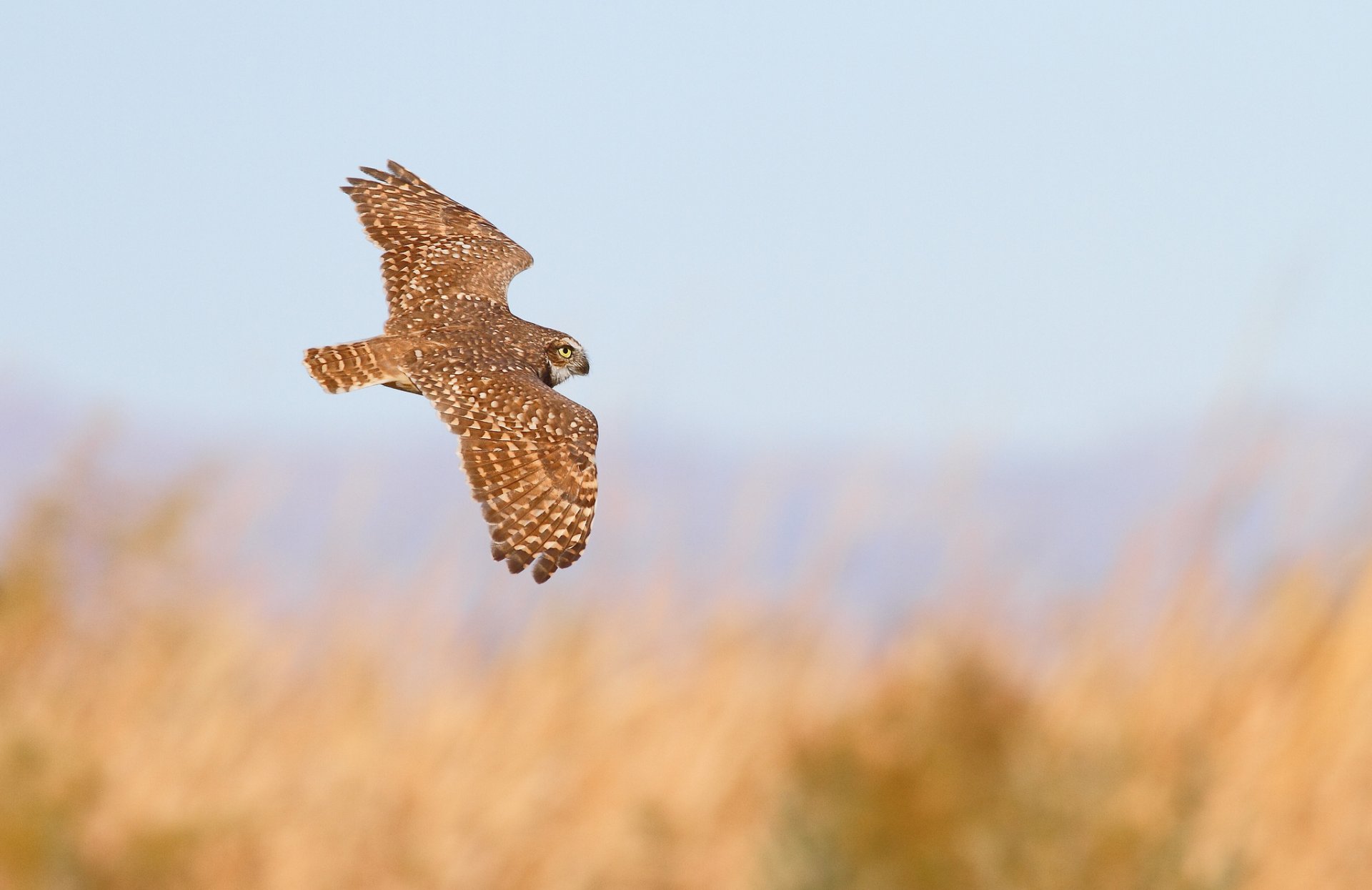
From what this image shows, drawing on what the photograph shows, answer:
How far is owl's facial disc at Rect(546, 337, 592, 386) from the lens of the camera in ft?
12.0

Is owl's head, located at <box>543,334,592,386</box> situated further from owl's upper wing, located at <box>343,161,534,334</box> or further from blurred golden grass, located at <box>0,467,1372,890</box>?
blurred golden grass, located at <box>0,467,1372,890</box>

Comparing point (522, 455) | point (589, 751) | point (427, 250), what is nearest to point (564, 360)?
point (522, 455)

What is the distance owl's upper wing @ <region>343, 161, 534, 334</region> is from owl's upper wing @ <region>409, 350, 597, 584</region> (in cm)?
30

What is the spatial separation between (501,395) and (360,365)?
28 cm

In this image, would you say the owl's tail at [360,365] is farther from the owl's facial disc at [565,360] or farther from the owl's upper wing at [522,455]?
the owl's facial disc at [565,360]

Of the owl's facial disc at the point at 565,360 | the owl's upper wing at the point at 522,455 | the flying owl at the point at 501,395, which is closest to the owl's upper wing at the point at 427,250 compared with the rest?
the flying owl at the point at 501,395

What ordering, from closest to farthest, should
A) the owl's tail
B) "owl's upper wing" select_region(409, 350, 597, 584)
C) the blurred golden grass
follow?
"owl's upper wing" select_region(409, 350, 597, 584)
the owl's tail
the blurred golden grass

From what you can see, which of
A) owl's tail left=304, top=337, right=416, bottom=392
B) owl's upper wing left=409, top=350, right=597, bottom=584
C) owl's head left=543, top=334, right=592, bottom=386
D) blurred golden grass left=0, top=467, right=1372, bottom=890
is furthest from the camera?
blurred golden grass left=0, top=467, right=1372, bottom=890

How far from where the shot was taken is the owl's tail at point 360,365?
3.29 m

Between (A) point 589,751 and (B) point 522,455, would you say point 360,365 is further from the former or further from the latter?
(A) point 589,751

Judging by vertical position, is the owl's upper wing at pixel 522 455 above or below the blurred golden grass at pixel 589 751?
above

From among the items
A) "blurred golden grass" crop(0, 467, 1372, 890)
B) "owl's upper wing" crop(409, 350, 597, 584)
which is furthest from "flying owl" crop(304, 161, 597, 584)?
"blurred golden grass" crop(0, 467, 1372, 890)

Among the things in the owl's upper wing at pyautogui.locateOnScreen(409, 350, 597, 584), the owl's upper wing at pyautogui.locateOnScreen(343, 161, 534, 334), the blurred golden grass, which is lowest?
the blurred golden grass

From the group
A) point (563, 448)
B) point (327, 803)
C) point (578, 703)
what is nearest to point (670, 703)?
point (578, 703)
